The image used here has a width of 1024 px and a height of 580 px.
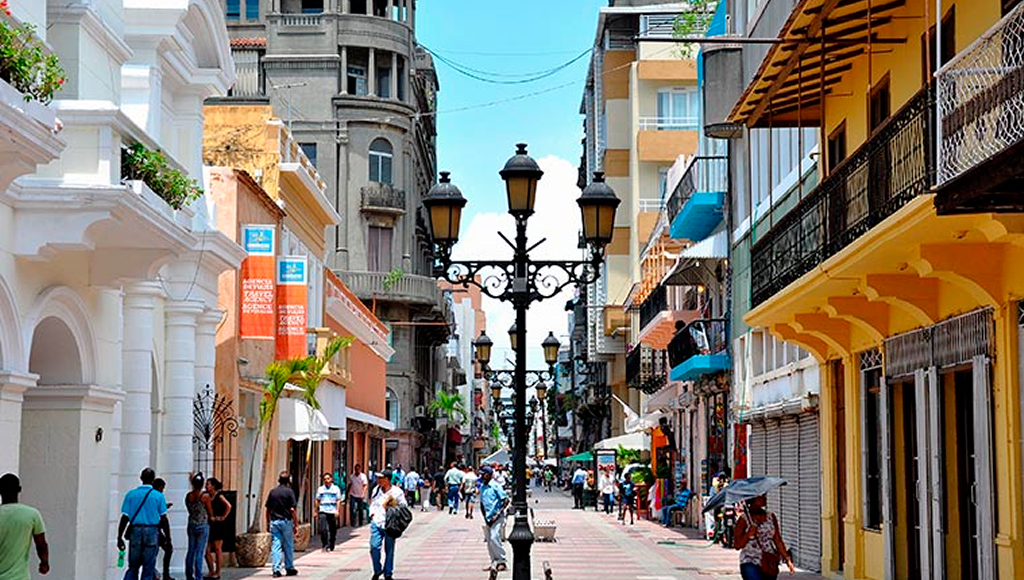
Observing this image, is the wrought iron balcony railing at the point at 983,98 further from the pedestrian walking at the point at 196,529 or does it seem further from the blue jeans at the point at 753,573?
the pedestrian walking at the point at 196,529

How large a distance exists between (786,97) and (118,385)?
30.7 ft

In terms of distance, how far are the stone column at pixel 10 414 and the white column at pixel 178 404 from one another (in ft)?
23.0

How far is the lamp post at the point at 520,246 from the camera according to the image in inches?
633

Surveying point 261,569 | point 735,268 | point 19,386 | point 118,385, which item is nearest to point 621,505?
point 735,268

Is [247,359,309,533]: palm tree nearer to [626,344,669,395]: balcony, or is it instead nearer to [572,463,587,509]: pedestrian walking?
[626,344,669,395]: balcony

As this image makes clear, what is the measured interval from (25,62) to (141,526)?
6.43 metres

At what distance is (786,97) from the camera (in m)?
20.7

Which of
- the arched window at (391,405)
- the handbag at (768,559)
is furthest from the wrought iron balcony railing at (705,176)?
the arched window at (391,405)

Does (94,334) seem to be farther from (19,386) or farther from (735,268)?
(735,268)

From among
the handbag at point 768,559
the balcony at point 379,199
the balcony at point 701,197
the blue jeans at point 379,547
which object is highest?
the balcony at point 379,199

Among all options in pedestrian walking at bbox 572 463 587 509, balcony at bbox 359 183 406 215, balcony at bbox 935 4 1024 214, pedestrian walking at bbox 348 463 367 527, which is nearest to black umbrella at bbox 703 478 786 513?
balcony at bbox 935 4 1024 214

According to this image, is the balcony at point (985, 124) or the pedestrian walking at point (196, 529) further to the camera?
the pedestrian walking at point (196, 529)

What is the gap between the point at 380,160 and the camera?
5934 centimetres

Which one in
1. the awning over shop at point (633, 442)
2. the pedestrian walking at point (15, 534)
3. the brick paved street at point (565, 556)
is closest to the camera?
the pedestrian walking at point (15, 534)
